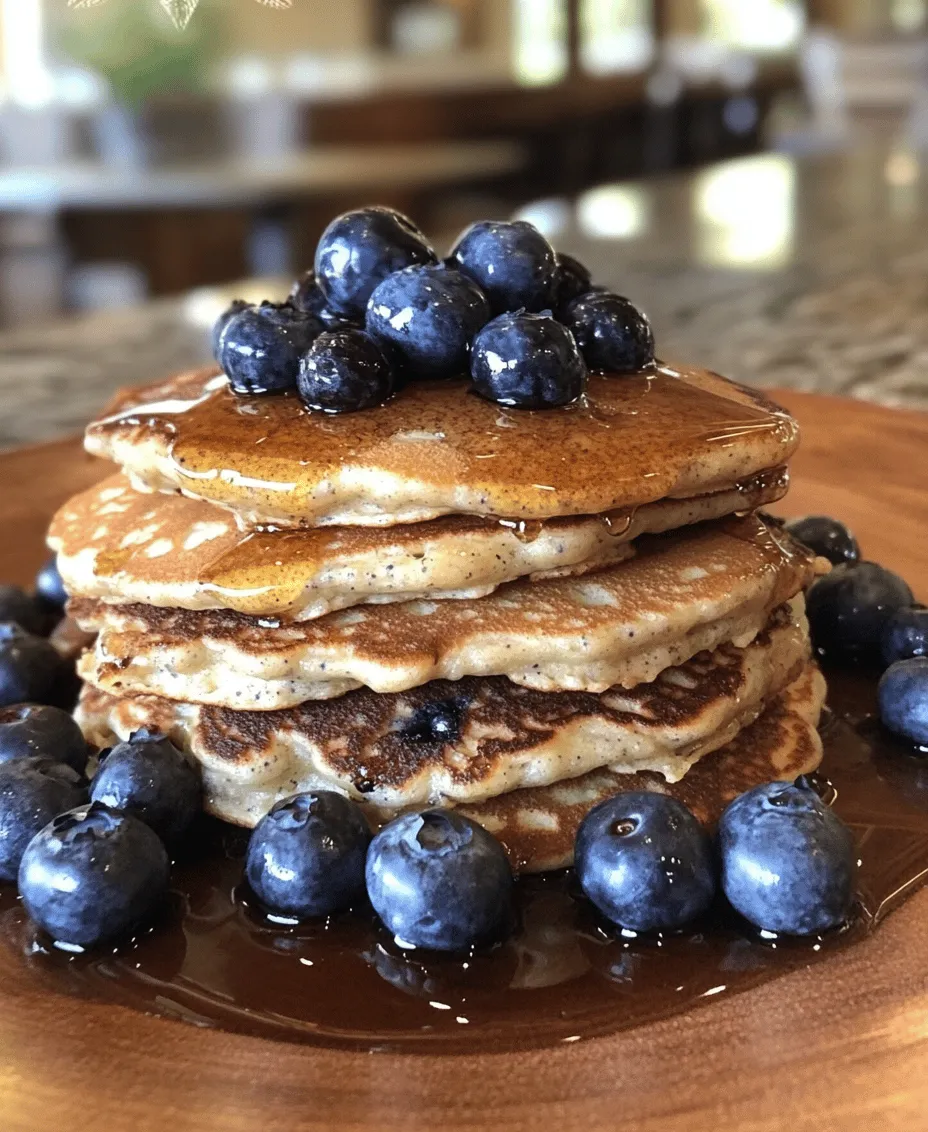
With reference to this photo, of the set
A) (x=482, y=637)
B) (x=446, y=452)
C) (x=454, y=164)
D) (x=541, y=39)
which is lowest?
(x=454, y=164)

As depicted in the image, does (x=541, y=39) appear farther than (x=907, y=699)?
Yes

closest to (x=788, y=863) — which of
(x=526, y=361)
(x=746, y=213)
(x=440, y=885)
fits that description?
(x=440, y=885)

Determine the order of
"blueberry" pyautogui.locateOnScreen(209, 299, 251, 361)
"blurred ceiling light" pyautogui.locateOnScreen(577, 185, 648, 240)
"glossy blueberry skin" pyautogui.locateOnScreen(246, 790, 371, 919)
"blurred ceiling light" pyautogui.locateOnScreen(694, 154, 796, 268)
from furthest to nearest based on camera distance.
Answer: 1. "blurred ceiling light" pyautogui.locateOnScreen(577, 185, 648, 240)
2. "blurred ceiling light" pyautogui.locateOnScreen(694, 154, 796, 268)
3. "blueberry" pyautogui.locateOnScreen(209, 299, 251, 361)
4. "glossy blueberry skin" pyautogui.locateOnScreen(246, 790, 371, 919)

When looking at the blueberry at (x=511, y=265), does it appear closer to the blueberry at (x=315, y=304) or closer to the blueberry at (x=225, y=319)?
the blueberry at (x=315, y=304)

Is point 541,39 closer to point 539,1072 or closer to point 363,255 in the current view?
point 363,255

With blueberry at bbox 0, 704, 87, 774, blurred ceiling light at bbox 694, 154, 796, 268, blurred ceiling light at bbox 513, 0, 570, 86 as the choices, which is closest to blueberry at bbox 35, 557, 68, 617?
blueberry at bbox 0, 704, 87, 774

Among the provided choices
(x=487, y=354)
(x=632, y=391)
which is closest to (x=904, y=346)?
(x=632, y=391)

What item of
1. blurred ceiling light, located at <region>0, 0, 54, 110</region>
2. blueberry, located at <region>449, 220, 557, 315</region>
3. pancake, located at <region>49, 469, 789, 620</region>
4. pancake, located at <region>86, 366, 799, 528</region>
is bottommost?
pancake, located at <region>49, 469, 789, 620</region>

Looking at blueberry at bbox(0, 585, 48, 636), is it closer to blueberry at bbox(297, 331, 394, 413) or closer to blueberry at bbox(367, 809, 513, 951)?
blueberry at bbox(297, 331, 394, 413)
